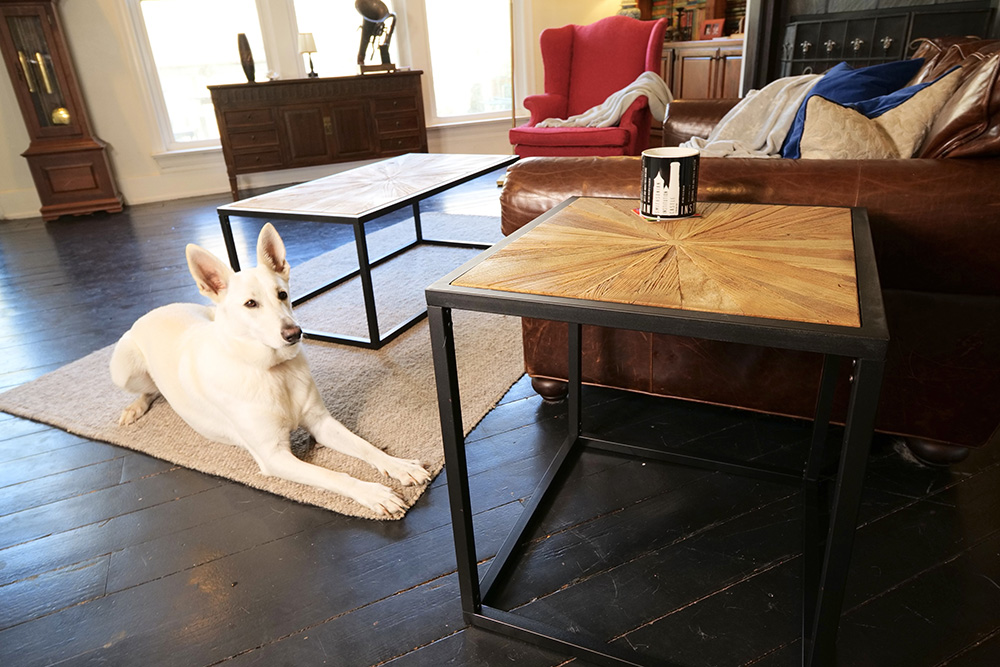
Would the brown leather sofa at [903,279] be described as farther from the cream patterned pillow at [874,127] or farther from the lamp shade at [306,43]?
the lamp shade at [306,43]

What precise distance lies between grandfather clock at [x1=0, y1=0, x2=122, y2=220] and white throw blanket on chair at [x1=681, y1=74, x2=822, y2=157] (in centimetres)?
432

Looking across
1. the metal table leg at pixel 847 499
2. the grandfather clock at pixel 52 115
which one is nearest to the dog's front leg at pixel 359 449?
the metal table leg at pixel 847 499

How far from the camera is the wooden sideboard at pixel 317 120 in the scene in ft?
15.3

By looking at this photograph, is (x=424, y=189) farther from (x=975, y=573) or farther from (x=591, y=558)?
(x=975, y=573)

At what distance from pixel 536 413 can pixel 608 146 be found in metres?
2.58

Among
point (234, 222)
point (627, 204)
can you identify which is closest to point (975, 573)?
Result: point (627, 204)

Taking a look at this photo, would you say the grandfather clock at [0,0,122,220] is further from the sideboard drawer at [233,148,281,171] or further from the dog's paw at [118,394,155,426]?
the dog's paw at [118,394,155,426]

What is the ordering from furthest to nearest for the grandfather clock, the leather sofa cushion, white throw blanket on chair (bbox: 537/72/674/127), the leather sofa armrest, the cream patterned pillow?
1. the grandfather clock
2. white throw blanket on chair (bbox: 537/72/674/127)
3. the leather sofa armrest
4. the cream patterned pillow
5. the leather sofa cushion

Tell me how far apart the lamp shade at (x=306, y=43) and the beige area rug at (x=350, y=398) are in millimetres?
2981

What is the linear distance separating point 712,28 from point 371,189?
3776 mm

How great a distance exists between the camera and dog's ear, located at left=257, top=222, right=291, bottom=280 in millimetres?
1411

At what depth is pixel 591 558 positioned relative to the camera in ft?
4.15

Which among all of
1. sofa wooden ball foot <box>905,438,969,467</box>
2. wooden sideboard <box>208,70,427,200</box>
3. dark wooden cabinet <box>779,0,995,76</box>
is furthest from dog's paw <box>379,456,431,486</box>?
wooden sideboard <box>208,70,427,200</box>

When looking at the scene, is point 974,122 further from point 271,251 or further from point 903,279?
point 271,251
